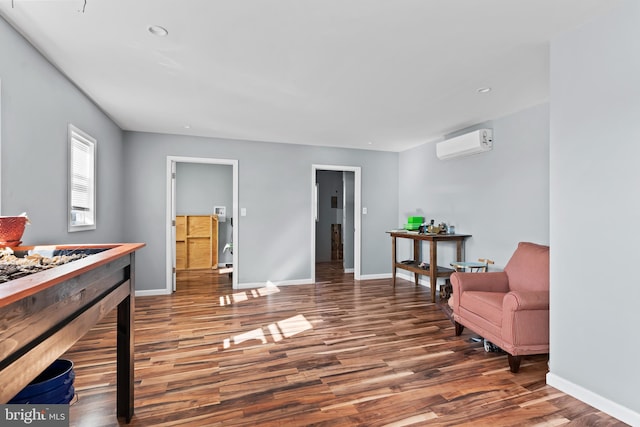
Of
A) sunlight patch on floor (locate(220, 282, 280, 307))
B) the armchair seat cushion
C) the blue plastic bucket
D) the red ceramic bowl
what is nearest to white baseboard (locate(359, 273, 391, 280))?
sunlight patch on floor (locate(220, 282, 280, 307))

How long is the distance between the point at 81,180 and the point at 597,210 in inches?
168

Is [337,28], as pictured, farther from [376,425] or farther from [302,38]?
[376,425]

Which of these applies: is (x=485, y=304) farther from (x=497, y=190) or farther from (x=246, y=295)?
(x=246, y=295)

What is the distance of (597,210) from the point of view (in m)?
1.93

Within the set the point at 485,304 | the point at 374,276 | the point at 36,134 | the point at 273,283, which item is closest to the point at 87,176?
the point at 36,134

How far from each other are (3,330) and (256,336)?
2.50 m

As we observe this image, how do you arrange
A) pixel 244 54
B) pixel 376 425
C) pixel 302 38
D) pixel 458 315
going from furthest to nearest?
pixel 458 315 < pixel 244 54 < pixel 302 38 < pixel 376 425

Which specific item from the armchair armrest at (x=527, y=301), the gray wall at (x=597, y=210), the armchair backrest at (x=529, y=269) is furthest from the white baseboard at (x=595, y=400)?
the armchair backrest at (x=529, y=269)

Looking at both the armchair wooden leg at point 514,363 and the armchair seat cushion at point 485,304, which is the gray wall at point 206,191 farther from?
the armchair wooden leg at point 514,363

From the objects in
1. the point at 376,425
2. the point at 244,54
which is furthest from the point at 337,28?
the point at 376,425

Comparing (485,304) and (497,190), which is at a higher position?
(497,190)

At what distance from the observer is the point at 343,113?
3.76 metres

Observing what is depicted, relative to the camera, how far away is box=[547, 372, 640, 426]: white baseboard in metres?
1.77

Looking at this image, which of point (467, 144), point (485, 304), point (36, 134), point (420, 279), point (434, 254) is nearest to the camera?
point (36, 134)
